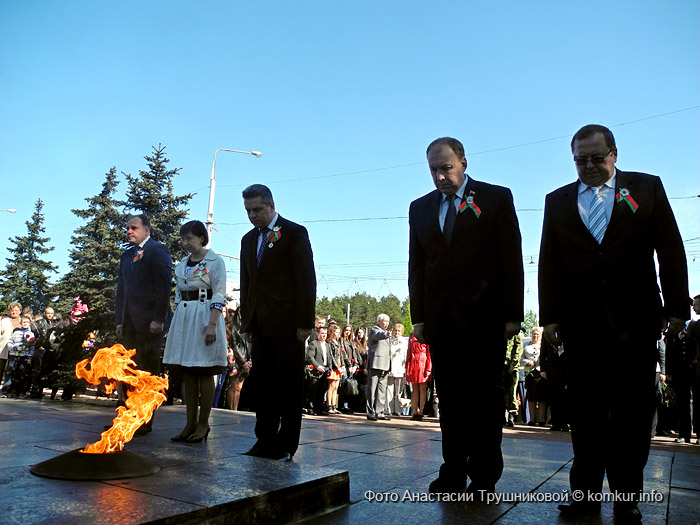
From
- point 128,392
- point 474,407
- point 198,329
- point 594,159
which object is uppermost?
point 594,159

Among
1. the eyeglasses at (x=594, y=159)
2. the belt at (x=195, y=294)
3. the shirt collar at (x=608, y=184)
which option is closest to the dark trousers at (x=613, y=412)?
the shirt collar at (x=608, y=184)

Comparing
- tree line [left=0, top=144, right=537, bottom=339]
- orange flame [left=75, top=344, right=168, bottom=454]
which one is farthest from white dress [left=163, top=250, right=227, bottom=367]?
tree line [left=0, top=144, right=537, bottom=339]

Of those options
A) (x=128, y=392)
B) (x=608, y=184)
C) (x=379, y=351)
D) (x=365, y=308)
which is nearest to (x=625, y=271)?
(x=608, y=184)

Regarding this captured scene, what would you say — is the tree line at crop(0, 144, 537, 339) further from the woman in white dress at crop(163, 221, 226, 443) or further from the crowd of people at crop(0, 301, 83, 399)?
the woman in white dress at crop(163, 221, 226, 443)

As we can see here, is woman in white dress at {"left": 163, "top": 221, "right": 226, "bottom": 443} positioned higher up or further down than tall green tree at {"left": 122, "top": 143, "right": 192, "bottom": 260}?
further down

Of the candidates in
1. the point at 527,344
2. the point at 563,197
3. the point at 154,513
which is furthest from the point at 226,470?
the point at 527,344

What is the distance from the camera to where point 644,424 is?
3029mm

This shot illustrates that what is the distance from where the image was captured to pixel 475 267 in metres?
3.49

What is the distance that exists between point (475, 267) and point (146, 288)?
3.41 metres

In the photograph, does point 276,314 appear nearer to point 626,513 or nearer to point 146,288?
point 146,288

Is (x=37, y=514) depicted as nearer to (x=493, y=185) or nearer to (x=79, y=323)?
(x=493, y=185)

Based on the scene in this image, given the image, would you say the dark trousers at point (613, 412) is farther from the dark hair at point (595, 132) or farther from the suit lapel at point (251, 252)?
the suit lapel at point (251, 252)

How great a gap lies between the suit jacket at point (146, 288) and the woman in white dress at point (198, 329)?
53cm

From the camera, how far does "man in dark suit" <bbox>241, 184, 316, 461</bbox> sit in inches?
165
